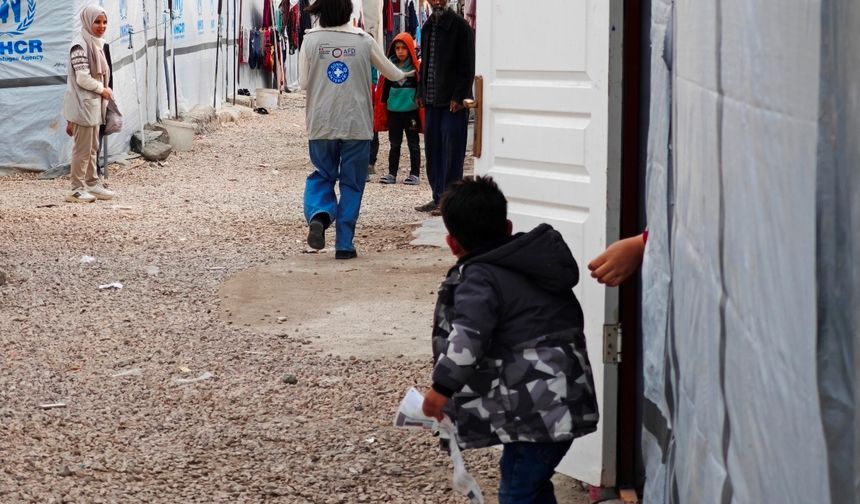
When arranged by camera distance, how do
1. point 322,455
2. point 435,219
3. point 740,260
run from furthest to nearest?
point 435,219
point 322,455
point 740,260

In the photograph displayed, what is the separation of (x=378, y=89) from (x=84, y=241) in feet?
13.2

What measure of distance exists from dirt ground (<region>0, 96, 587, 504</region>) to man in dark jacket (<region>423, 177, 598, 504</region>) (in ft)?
3.72

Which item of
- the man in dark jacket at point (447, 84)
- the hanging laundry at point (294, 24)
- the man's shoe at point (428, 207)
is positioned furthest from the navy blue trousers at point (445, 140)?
the hanging laundry at point (294, 24)

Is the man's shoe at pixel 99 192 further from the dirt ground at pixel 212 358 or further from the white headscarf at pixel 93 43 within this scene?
the white headscarf at pixel 93 43

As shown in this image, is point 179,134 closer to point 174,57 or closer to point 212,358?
point 174,57

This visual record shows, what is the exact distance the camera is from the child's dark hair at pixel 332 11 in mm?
8672

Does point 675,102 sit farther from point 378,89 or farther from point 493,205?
point 378,89

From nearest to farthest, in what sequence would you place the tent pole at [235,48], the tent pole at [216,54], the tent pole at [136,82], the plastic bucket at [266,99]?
the tent pole at [136,82] < the tent pole at [216,54] < the tent pole at [235,48] < the plastic bucket at [266,99]

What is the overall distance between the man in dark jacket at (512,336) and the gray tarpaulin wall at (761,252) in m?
0.46

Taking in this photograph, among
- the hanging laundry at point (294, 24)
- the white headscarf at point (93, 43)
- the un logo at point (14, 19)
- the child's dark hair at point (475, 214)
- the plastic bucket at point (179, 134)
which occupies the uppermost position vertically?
the hanging laundry at point (294, 24)

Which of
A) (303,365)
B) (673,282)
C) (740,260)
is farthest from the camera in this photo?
(303,365)

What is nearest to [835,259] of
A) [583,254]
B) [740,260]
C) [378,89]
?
[740,260]

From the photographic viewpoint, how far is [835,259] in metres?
1.43

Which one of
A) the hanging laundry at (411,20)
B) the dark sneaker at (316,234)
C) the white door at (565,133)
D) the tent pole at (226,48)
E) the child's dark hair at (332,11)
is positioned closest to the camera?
the white door at (565,133)
